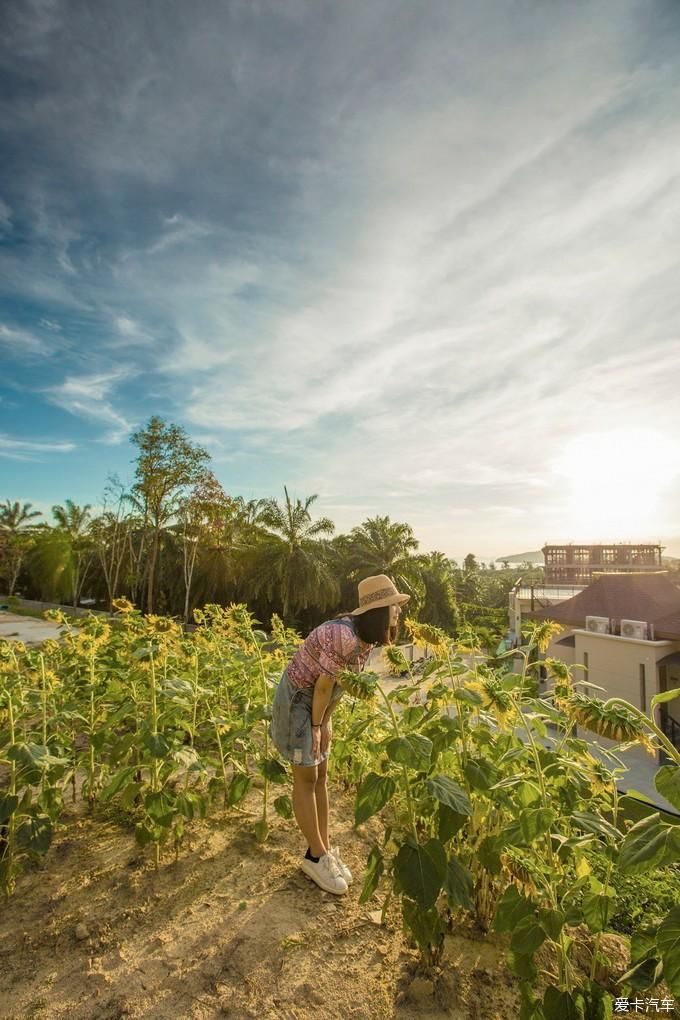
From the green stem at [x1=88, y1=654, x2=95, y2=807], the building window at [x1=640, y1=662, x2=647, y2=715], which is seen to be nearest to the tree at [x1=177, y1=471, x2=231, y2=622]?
the building window at [x1=640, y1=662, x2=647, y2=715]

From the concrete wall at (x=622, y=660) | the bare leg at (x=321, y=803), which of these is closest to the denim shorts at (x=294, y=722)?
the bare leg at (x=321, y=803)

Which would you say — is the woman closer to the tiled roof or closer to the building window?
the building window

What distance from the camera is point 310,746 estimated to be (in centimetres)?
234

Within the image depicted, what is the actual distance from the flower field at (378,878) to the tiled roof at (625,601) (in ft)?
50.0

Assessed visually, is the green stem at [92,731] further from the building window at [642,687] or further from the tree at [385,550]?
the tree at [385,550]

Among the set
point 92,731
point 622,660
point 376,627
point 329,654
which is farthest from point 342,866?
point 622,660

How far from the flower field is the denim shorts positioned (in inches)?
12.1

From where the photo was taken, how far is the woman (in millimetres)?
2293

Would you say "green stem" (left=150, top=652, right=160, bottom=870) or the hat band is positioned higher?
the hat band

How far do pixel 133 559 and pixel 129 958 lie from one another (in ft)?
102

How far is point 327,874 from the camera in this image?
2.30 metres

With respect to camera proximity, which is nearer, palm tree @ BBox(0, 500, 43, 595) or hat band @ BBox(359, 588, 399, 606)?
hat band @ BBox(359, 588, 399, 606)

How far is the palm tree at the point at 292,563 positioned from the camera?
23.8 metres

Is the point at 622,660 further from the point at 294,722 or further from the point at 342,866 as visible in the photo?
the point at 294,722
